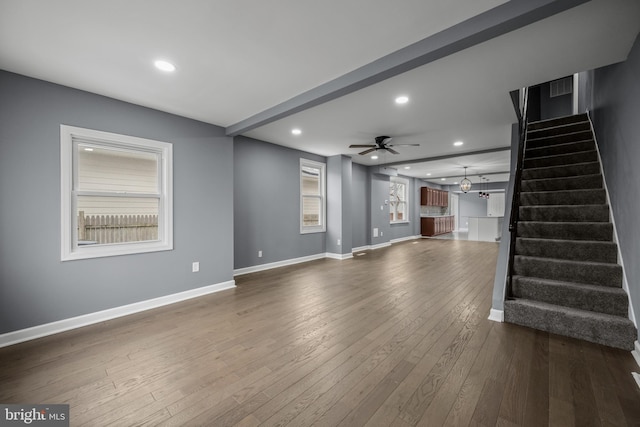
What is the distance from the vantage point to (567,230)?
3102 millimetres

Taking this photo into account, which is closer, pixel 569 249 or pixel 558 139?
pixel 569 249

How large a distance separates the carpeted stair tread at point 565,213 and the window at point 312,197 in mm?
4069

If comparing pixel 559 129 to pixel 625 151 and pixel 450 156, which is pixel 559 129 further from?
pixel 625 151

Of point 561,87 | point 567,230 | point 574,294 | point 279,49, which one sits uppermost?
point 561,87

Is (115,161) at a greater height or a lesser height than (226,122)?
lesser

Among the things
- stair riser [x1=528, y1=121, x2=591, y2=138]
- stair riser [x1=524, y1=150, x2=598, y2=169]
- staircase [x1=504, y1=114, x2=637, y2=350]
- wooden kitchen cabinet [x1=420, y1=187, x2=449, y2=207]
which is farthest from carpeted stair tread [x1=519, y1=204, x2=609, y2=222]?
wooden kitchen cabinet [x1=420, y1=187, x2=449, y2=207]

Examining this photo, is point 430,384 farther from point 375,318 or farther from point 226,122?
point 226,122

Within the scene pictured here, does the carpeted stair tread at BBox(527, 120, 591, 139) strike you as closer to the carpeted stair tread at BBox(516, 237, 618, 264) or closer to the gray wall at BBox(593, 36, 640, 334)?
the gray wall at BBox(593, 36, 640, 334)

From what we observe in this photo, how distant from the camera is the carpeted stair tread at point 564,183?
11.0 ft

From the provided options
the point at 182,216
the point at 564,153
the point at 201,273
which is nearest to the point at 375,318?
the point at 201,273

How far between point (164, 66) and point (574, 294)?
4.52 metres

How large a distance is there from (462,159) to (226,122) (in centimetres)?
608

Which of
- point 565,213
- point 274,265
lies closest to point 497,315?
point 565,213

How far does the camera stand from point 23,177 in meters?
2.56
